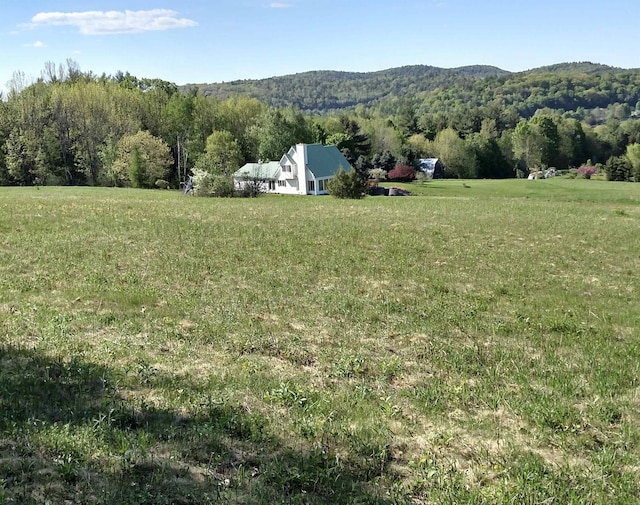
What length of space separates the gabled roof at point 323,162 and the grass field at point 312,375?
1995 inches

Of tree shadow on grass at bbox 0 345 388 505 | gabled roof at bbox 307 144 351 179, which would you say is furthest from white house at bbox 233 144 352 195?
tree shadow on grass at bbox 0 345 388 505

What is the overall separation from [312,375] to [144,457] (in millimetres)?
2748

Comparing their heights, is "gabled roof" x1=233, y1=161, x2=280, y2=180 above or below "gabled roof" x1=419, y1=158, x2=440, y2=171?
below

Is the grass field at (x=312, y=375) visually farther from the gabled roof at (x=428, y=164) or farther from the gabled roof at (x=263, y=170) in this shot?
the gabled roof at (x=428, y=164)

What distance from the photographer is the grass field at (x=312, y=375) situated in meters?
4.39

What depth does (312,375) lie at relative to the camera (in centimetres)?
686

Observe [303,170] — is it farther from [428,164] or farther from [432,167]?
→ [432,167]

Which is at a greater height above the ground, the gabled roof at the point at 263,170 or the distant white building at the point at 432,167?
the distant white building at the point at 432,167

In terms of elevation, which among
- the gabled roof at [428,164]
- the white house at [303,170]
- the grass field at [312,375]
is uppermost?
the gabled roof at [428,164]

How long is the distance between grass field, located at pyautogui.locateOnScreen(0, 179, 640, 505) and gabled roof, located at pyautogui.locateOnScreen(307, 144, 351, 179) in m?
50.7

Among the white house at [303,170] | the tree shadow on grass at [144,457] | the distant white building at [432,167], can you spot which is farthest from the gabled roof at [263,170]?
the tree shadow on grass at [144,457]

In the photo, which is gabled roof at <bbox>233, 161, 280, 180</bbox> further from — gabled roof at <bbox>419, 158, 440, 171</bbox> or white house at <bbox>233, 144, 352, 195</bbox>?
gabled roof at <bbox>419, 158, 440, 171</bbox>

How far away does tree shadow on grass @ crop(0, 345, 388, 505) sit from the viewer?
4.04 metres

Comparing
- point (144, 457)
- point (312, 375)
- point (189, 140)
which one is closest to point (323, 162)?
point (189, 140)
